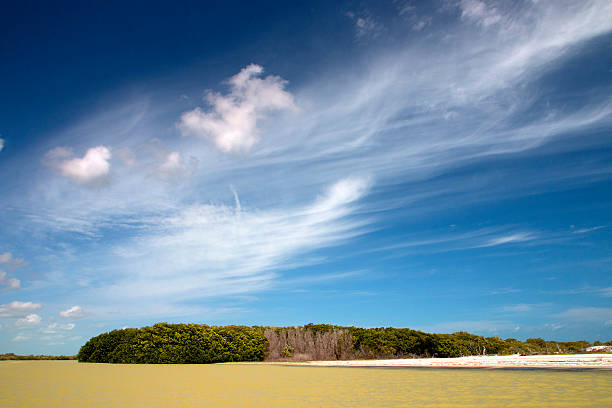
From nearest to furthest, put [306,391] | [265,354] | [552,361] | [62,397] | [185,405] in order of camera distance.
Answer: [185,405] → [62,397] → [306,391] → [552,361] → [265,354]

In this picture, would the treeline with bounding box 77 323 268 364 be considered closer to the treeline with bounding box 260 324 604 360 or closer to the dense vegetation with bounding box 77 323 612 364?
the dense vegetation with bounding box 77 323 612 364

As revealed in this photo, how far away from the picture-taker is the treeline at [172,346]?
38.9m

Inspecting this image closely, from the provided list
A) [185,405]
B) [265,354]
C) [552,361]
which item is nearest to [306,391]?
[185,405]

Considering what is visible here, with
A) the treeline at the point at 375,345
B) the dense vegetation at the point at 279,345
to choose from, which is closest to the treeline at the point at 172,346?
the dense vegetation at the point at 279,345

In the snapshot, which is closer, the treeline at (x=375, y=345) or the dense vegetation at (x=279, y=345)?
the dense vegetation at (x=279, y=345)

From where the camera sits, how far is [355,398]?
431 inches

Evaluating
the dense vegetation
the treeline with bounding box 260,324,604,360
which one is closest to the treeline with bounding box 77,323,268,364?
the dense vegetation

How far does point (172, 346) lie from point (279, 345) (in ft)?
37.4

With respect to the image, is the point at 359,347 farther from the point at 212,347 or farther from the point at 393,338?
the point at 212,347

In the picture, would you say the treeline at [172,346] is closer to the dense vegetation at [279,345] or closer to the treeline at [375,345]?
the dense vegetation at [279,345]

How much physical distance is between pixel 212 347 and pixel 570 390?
115 feet

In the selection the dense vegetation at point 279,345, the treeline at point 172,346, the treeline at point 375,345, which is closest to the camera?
the treeline at point 172,346

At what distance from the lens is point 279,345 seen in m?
44.7

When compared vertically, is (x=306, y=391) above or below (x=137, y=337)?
below
